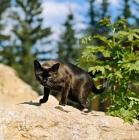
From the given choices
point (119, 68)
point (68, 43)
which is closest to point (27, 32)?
point (68, 43)

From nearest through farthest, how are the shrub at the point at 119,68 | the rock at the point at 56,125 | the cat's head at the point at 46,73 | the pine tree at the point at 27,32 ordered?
the rock at the point at 56,125, the cat's head at the point at 46,73, the shrub at the point at 119,68, the pine tree at the point at 27,32

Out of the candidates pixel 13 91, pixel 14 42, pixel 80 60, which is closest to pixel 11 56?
pixel 14 42

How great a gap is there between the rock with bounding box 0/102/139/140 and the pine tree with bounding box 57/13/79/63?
124ft

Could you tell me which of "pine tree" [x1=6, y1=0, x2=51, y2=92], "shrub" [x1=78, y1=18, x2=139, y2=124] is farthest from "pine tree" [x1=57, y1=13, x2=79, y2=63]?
"shrub" [x1=78, y1=18, x2=139, y2=124]

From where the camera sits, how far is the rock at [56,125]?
17.1 ft

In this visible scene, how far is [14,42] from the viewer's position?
37.9m

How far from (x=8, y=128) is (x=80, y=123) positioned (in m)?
1.21

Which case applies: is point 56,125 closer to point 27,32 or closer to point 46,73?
point 46,73

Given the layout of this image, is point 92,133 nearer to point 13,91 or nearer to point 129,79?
point 129,79

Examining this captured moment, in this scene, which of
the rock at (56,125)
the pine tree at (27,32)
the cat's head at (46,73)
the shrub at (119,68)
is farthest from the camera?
the pine tree at (27,32)

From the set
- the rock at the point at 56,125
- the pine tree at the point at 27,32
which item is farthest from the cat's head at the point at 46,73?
the pine tree at the point at 27,32

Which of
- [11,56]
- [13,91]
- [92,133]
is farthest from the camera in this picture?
[11,56]

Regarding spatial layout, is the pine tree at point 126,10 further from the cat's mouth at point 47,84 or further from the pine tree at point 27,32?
the cat's mouth at point 47,84

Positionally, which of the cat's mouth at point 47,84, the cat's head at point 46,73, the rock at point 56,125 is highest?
the cat's head at point 46,73
